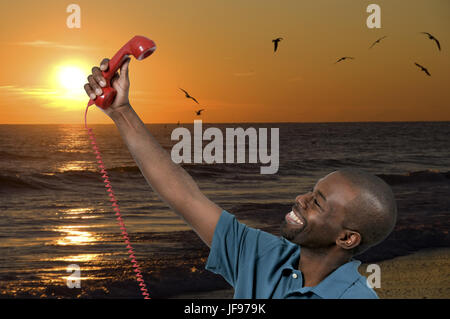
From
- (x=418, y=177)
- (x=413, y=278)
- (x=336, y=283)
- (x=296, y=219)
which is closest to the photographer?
(x=336, y=283)

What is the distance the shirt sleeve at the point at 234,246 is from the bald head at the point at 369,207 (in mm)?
297

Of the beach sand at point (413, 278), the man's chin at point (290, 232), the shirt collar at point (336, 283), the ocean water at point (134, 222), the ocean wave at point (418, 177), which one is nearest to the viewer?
the shirt collar at point (336, 283)

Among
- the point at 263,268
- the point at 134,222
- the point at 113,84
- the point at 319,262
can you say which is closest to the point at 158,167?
the point at 113,84

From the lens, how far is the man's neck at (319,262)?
209cm

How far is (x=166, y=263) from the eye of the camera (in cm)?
928

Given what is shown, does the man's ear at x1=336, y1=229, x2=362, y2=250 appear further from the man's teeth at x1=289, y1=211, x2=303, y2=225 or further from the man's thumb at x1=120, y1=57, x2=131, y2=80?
the man's thumb at x1=120, y1=57, x2=131, y2=80

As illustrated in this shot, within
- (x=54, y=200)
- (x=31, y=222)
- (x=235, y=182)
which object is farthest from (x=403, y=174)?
(x=31, y=222)

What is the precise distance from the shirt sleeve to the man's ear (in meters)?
0.24

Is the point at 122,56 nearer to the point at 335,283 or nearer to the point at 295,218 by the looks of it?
the point at 295,218

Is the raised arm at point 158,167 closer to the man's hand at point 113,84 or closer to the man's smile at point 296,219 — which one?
the man's hand at point 113,84

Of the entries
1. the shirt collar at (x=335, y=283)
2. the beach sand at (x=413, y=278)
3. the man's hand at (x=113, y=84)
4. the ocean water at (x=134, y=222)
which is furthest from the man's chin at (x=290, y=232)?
the ocean water at (x=134, y=222)

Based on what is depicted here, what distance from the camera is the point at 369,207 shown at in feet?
6.63

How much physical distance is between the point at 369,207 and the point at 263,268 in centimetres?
44
